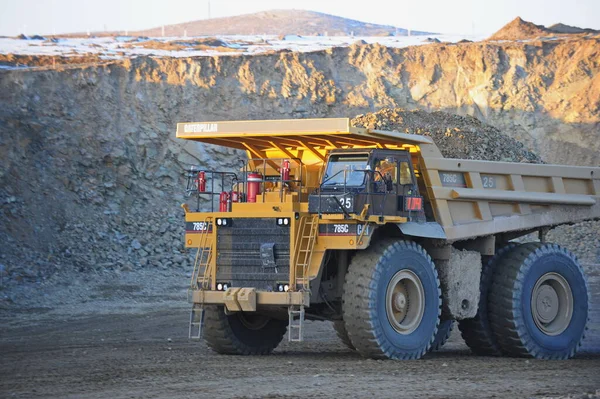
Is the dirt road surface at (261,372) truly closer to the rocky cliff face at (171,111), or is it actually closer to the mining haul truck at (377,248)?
the mining haul truck at (377,248)

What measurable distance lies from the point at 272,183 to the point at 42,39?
128 ft

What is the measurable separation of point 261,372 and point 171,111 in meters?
24.7

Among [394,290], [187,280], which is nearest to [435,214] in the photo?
[394,290]

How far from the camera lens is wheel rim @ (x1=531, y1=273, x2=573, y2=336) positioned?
1603cm

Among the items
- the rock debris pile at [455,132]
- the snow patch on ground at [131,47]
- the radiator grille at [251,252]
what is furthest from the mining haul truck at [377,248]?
the snow patch on ground at [131,47]

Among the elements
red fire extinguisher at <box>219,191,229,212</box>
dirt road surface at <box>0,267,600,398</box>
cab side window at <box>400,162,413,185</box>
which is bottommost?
dirt road surface at <box>0,267,600,398</box>

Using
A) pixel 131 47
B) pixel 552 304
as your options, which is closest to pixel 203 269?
pixel 552 304

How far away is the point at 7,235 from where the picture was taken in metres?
28.0

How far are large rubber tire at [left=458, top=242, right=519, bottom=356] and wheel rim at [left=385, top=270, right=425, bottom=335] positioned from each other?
1852 mm

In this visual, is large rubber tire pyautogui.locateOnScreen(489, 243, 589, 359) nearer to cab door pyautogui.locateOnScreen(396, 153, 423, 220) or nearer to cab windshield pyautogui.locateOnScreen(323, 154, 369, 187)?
cab door pyautogui.locateOnScreen(396, 153, 423, 220)

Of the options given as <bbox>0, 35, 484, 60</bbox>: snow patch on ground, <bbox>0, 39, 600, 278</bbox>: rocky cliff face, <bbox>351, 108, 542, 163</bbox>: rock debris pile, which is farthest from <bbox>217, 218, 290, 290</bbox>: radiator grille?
<bbox>0, 35, 484, 60</bbox>: snow patch on ground

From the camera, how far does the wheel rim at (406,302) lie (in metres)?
14.2

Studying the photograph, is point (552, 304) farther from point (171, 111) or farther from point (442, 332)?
point (171, 111)

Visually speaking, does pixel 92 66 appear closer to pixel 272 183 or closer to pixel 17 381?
pixel 272 183
